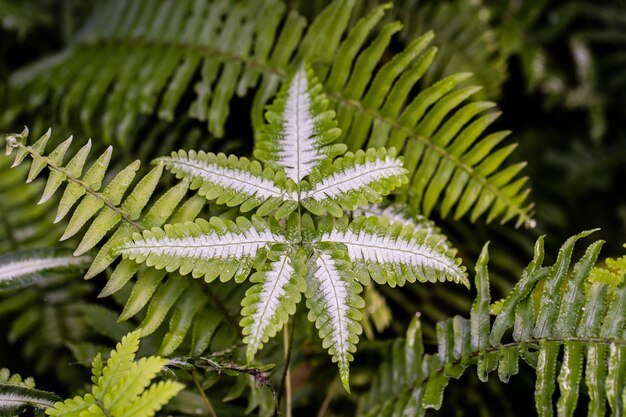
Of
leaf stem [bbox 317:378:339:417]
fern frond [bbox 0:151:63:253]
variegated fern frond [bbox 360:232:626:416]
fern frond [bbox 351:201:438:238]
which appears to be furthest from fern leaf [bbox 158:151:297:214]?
fern frond [bbox 0:151:63:253]

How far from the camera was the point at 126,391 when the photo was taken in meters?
1.02

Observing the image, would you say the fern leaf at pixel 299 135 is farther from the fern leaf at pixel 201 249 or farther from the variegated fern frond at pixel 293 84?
the fern leaf at pixel 201 249

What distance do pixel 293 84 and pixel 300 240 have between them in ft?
1.44

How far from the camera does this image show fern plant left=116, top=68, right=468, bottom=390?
110 centimetres

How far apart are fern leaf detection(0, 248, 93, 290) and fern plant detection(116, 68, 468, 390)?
0.37 meters

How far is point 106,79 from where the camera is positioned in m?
1.92

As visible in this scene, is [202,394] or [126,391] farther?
[202,394]

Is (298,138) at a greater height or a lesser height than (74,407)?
greater

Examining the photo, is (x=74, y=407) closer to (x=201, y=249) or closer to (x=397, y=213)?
(x=201, y=249)

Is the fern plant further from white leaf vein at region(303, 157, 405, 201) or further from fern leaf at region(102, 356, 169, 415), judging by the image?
fern leaf at region(102, 356, 169, 415)

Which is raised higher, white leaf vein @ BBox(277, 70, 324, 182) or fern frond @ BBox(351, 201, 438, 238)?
white leaf vein @ BBox(277, 70, 324, 182)

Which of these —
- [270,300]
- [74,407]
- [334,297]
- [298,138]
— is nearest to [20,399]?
[74,407]

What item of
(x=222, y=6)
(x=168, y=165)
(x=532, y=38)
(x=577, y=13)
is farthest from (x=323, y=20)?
(x=577, y=13)

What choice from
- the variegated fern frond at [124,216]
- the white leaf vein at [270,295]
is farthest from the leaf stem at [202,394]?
the white leaf vein at [270,295]
